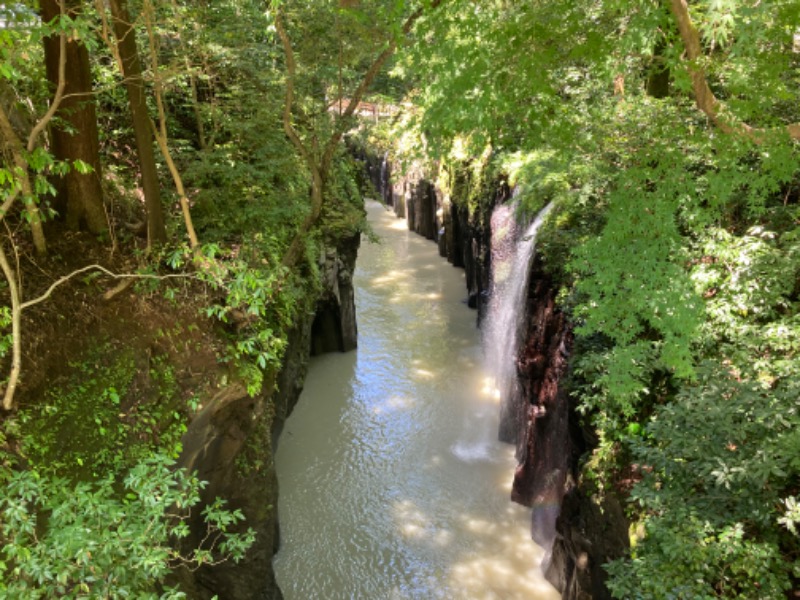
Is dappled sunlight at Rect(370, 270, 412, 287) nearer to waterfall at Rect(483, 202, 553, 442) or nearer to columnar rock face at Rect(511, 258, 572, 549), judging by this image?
waterfall at Rect(483, 202, 553, 442)

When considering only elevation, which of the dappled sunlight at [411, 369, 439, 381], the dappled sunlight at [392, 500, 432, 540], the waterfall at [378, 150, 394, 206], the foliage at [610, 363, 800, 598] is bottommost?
the dappled sunlight at [392, 500, 432, 540]

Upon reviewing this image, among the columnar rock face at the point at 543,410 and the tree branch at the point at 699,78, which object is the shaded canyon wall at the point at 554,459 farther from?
the tree branch at the point at 699,78

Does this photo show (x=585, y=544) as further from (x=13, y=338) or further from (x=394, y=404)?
(x=13, y=338)

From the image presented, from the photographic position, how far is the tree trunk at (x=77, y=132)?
20.1ft

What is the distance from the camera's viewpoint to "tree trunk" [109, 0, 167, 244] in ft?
20.3

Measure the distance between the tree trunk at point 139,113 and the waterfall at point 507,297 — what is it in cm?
686

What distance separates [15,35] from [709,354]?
24.6 ft

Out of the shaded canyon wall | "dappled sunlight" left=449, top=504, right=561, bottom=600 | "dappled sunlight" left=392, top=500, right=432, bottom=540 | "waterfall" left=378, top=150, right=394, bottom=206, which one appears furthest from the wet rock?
"waterfall" left=378, top=150, right=394, bottom=206

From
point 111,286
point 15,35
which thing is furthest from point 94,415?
point 15,35

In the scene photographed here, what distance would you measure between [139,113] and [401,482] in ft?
25.9

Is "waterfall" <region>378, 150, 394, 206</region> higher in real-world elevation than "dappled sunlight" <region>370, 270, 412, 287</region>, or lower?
higher

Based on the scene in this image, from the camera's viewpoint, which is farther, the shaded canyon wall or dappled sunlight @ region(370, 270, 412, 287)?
dappled sunlight @ region(370, 270, 412, 287)

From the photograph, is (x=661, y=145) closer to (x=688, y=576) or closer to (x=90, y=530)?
(x=688, y=576)

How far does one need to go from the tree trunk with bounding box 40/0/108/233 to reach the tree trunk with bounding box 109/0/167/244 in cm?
42
